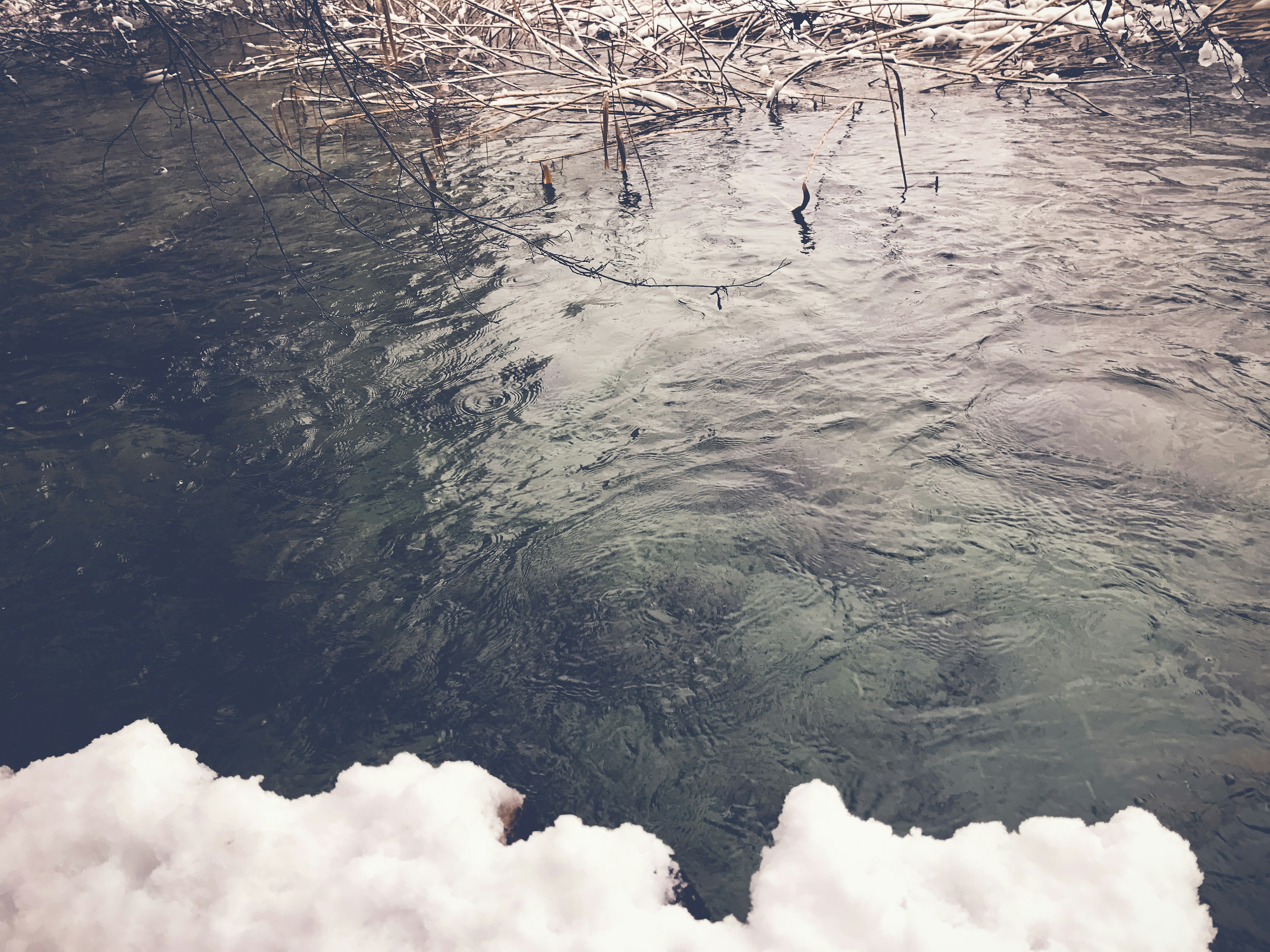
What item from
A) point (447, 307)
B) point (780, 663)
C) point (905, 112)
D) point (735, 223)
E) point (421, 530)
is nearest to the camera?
point (780, 663)

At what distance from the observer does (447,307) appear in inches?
185

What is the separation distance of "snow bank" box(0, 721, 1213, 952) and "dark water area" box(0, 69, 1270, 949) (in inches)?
4.3

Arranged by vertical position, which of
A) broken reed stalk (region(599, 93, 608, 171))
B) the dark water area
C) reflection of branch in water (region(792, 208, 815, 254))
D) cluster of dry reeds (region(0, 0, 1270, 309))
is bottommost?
the dark water area

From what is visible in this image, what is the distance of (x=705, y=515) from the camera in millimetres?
3076

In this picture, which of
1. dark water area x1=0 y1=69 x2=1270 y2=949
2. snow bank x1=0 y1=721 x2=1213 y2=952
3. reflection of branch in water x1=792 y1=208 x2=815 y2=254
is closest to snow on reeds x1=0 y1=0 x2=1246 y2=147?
reflection of branch in water x1=792 y1=208 x2=815 y2=254

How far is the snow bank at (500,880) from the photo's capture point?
1768mm

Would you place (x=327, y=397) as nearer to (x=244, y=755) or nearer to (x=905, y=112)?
(x=244, y=755)

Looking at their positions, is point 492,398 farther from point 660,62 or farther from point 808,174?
point 660,62

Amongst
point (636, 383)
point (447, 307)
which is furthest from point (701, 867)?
point (447, 307)

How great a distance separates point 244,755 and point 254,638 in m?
0.49

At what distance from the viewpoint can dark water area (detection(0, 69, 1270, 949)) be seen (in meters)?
2.22

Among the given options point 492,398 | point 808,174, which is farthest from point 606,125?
point 492,398

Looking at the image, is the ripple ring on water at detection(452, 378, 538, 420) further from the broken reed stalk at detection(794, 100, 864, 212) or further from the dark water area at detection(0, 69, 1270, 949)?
the broken reed stalk at detection(794, 100, 864, 212)

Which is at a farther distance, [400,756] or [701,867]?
[400,756]
